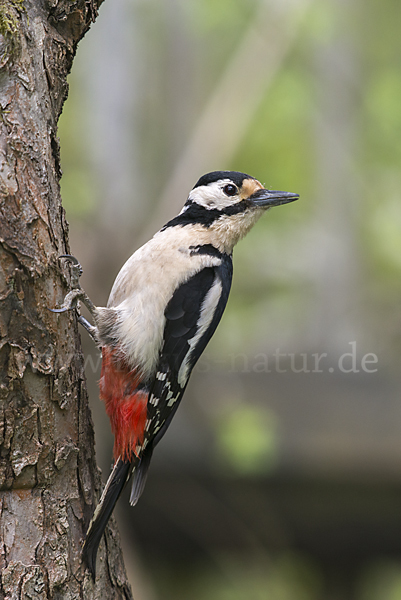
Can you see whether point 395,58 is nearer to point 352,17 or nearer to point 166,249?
point 352,17

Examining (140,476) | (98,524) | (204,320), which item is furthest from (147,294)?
(98,524)

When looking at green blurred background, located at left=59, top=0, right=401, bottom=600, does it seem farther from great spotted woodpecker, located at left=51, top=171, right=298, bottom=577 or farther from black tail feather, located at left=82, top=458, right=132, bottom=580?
black tail feather, located at left=82, top=458, right=132, bottom=580

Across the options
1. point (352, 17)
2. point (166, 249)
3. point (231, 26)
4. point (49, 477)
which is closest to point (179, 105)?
point (231, 26)

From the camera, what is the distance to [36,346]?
5.52 feet

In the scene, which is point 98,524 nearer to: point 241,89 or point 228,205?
point 228,205

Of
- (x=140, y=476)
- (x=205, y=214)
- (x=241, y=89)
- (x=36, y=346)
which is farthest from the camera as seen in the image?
(x=241, y=89)

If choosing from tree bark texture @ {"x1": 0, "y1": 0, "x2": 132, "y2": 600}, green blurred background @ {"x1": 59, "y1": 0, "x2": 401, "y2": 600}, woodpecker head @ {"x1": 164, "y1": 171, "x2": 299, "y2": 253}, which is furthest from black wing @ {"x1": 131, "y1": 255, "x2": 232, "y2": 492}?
green blurred background @ {"x1": 59, "y1": 0, "x2": 401, "y2": 600}

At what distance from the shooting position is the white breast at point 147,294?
2.21 meters

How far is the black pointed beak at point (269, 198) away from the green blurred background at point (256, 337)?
1.18 metres

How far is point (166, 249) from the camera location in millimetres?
2340

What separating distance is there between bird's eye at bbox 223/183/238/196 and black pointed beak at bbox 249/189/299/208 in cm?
8

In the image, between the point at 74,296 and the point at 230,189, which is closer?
the point at 74,296

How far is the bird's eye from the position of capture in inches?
100

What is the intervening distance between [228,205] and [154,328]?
66 cm
